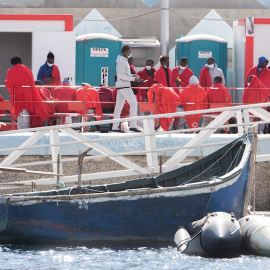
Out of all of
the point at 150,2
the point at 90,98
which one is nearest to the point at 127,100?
the point at 90,98

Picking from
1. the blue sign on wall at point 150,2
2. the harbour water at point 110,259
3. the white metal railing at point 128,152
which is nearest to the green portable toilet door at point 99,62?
the blue sign on wall at point 150,2

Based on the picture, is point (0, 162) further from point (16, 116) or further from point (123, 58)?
point (123, 58)

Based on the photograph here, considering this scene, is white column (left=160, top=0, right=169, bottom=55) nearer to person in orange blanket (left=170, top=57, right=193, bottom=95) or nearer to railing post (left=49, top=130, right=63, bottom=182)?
person in orange blanket (left=170, top=57, right=193, bottom=95)

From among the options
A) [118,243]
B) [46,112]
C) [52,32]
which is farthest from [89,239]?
[52,32]

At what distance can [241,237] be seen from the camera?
37.4 ft

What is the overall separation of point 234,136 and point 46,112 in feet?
11.4

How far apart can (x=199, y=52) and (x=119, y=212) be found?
1002cm

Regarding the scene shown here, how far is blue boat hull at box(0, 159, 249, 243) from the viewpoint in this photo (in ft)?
40.0

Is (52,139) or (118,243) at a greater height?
(52,139)

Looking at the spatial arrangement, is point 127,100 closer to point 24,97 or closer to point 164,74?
point 24,97

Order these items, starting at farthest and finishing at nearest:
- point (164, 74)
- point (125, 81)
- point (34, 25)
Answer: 1. point (34, 25)
2. point (164, 74)
3. point (125, 81)

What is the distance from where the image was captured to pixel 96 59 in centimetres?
2122

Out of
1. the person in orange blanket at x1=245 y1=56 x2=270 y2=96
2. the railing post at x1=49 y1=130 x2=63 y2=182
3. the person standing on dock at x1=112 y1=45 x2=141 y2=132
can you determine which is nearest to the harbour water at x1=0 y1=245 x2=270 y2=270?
the railing post at x1=49 y1=130 x2=63 y2=182

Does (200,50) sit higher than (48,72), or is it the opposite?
(200,50)
